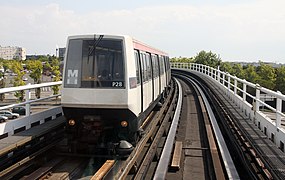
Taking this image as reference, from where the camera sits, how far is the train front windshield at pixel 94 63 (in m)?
7.14

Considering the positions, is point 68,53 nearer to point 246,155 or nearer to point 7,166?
point 7,166

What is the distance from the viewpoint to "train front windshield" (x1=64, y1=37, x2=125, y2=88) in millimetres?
7145

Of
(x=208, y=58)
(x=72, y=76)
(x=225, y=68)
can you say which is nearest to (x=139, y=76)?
(x=72, y=76)

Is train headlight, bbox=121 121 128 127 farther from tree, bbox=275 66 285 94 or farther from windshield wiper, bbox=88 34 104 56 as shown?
tree, bbox=275 66 285 94

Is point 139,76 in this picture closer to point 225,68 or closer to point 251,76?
point 251,76

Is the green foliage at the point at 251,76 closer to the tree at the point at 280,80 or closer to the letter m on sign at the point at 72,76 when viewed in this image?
the tree at the point at 280,80

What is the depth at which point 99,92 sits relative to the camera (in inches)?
277

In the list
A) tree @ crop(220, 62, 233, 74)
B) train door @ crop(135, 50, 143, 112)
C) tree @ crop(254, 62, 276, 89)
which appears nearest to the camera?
train door @ crop(135, 50, 143, 112)

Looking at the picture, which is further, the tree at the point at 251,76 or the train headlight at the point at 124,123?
the tree at the point at 251,76

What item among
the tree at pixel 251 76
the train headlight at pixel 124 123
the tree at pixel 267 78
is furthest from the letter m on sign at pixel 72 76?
the tree at pixel 251 76

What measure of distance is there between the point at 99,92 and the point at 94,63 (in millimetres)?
704

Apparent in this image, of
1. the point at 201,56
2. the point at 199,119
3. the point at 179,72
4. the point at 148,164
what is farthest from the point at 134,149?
the point at 201,56

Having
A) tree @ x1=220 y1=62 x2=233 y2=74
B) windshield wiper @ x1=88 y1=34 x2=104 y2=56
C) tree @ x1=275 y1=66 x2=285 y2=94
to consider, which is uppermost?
tree @ x1=220 y1=62 x2=233 y2=74

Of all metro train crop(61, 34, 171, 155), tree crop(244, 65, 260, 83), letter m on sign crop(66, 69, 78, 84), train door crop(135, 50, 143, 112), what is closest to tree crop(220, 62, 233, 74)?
tree crop(244, 65, 260, 83)
